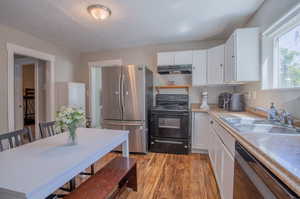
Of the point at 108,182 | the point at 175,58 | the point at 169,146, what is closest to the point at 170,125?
the point at 169,146

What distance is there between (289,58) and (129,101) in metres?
2.43

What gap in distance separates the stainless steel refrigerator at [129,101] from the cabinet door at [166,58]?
17.7 inches

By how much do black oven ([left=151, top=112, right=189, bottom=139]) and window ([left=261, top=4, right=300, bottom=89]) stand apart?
4.63 feet

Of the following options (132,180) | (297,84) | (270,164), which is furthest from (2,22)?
(297,84)

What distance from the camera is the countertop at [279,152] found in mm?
551

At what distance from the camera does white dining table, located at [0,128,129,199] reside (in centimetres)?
75

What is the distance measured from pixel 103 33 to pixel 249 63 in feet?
8.48

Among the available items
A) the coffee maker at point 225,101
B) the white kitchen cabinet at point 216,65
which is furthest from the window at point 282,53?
the white kitchen cabinet at point 216,65

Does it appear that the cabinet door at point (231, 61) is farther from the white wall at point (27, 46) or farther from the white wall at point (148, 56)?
the white wall at point (27, 46)

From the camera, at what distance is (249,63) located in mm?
2016

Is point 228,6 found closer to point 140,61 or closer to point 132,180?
point 140,61

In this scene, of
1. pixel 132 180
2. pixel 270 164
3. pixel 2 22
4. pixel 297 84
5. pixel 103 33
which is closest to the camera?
pixel 270 164

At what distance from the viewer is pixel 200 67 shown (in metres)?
2.98

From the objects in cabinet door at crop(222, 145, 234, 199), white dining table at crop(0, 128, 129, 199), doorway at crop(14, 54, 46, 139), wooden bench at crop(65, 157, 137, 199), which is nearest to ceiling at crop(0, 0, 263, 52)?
doorway at crop(14, 54, 46, 139)
